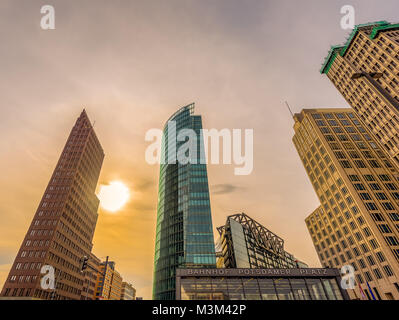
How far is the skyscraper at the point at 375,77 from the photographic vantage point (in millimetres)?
78312

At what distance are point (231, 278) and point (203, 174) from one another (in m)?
54.0

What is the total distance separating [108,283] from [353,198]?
15905 centimetres

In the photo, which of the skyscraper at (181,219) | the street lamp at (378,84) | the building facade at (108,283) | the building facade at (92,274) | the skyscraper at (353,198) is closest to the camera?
the skyscraper at (353,198)

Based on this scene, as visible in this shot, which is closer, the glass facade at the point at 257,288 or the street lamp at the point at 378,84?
the glass facade at the point at 257,288

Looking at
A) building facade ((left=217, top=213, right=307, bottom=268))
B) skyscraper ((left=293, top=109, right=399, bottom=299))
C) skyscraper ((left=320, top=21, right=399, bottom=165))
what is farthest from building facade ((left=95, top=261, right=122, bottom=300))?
skyscraper ((left=320, top=21, right=399, bottom=165))

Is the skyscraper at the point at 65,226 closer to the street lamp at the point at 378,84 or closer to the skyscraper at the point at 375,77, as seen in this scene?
the skyscraper at the point at 375,77

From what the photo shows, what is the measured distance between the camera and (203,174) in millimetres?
90750

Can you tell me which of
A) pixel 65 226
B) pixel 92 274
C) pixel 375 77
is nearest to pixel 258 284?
pixel 65 226

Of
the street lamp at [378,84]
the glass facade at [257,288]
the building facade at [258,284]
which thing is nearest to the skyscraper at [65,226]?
the building facade at [258,284]

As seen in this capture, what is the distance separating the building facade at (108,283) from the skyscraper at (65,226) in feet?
148

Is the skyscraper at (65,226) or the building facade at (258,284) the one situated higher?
the skyscraper at (65,226)
